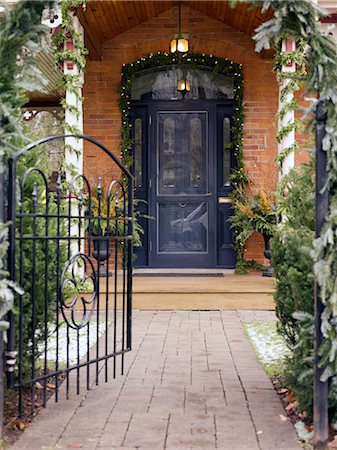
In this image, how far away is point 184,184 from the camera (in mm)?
10031

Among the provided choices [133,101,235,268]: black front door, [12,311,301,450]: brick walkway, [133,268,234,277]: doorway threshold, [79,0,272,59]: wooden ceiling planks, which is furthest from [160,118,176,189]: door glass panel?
[12,311,301,450]: brick walkway

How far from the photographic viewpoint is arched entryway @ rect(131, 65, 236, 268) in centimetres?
996

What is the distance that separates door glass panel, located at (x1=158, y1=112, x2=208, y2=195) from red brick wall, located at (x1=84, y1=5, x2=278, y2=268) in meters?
0.64

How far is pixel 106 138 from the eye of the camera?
10.0m

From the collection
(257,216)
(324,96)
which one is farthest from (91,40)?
(324,96)

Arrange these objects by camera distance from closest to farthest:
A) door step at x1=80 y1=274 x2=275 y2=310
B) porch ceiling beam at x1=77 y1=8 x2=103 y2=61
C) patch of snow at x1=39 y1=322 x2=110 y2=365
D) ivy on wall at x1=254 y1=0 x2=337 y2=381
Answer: ivy on wall at x1=254 y1=0 x2=337 y2=381, patch of snow at x1=39 y1=322 x2=110 y2=365, door step at x1=80 y1=274 x2=275 y2=310, porch ceiling beam at x1=77 y1=8 x2=103 y2=61

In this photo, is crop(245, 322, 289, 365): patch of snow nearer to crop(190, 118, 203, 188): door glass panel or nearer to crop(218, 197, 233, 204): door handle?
crop(218, 197, 233, 204): door handle

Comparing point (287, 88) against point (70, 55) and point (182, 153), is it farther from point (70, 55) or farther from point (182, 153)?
point (70, 55)

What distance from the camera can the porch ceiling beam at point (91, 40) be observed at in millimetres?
8586

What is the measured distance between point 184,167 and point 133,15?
2272mm

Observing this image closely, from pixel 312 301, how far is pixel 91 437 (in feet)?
4.43

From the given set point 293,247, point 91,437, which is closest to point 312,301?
point 293,247

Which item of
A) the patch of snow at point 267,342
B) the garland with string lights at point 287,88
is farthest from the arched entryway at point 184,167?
the patch of snow at point 267,342

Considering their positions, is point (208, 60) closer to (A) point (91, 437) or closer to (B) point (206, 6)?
(B) point (206, 6)
